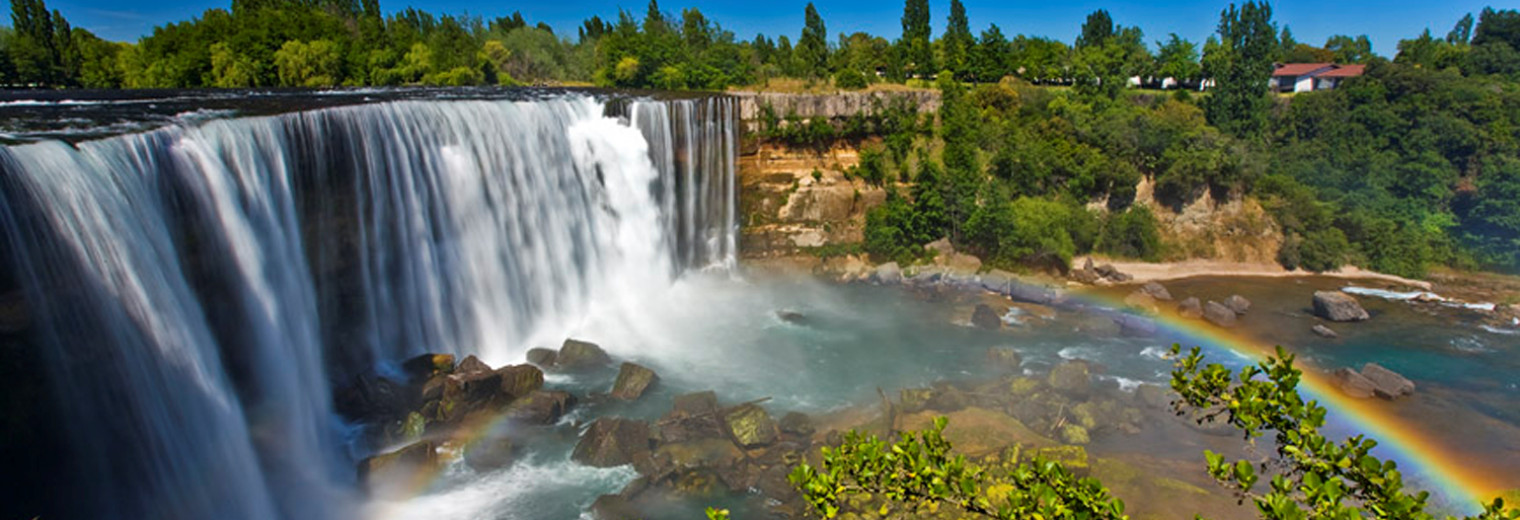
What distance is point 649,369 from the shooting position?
76.0 ft

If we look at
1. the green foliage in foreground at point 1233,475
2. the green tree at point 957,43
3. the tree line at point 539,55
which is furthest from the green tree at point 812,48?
the green foliage in foreground at point 1233,475

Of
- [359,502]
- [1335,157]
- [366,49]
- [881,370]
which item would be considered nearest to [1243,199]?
[1335,157]

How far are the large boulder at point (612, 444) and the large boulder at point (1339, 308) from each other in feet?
84.9

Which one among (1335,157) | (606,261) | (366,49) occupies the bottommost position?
(606,261)

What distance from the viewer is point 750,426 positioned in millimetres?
19406

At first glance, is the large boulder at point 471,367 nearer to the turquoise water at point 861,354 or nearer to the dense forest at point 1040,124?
the turquoise water at point 861,354

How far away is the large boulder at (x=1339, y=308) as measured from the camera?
96.8 feet

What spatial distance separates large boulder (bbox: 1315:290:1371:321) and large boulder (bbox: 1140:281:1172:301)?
5.08 meters

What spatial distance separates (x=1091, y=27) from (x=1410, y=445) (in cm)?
6209

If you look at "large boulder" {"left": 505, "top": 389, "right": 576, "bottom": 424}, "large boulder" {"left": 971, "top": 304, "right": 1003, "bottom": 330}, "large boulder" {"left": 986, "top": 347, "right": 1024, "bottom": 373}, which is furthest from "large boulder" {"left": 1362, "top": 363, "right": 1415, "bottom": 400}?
"large boulder" {"left": 505, "top": 389, "right": 576, "bottom": 424}

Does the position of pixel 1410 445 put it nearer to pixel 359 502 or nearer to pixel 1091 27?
pixel 359 502

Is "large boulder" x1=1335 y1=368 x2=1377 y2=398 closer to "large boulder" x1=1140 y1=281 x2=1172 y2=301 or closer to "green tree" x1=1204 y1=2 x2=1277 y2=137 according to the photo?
"large boulder" x1=1140 y1=281 x2=1172 y2=301

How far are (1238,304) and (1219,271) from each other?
631 cm

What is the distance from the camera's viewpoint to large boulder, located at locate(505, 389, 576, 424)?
2003cm
